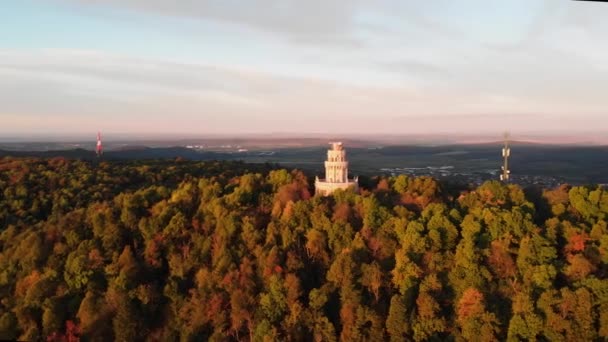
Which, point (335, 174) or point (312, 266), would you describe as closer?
point (312, 266)

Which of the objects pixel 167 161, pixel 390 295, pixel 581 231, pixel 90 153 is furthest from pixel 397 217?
pixel 90 153

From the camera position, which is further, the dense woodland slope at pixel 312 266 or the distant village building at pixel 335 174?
the distant village building at pixel 335 174

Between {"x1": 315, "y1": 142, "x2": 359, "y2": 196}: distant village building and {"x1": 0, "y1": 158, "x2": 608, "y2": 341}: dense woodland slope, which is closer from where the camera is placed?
{"x1": 0, "y1": 158, "x2": 608, "y2": 341}: dense woodland slope

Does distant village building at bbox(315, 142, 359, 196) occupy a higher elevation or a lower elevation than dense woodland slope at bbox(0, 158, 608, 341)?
higher

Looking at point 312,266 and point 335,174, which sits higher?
point 335,174

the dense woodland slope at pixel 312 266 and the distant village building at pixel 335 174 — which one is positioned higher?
the distant village building at pixel 335 174
